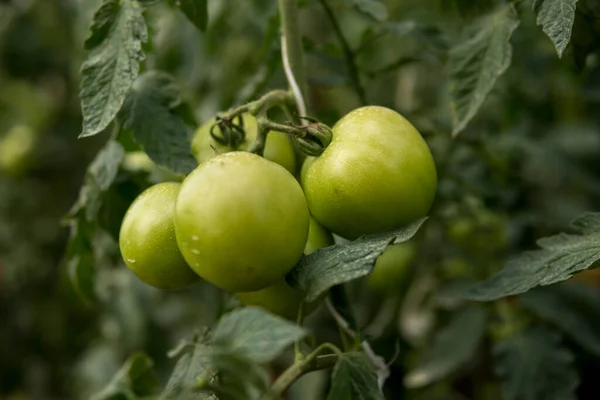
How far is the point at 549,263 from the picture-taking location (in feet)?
2.69

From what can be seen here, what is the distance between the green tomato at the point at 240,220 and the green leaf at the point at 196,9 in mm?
324

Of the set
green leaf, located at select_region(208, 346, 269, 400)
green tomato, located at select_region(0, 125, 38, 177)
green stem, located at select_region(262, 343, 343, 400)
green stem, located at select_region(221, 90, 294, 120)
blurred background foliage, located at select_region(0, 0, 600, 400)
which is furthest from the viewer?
green tomato, located at select_region(0, 125, 38, 177)

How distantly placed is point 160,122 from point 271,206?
30 cm

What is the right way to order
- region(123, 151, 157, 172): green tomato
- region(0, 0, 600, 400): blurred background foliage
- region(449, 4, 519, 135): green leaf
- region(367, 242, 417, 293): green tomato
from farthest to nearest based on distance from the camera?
region(367, 242, 417, 293): green tomato, region(0, 0, 600, 400): blurred background foliage, region(123, 151, 157, 172): green tomato, region(449, 4, 519, 135): green leaf

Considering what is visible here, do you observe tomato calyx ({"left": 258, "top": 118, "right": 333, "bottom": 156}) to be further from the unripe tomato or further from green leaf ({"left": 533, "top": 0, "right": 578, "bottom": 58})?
green leaf ({"left": 533, "top": 0, "right": 578, "bottom": 58})

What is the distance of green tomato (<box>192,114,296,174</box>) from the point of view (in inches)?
34.0

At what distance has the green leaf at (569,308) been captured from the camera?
3.86 ft

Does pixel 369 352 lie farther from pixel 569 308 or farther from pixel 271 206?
pixel 569 308

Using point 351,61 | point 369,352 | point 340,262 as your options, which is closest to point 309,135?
point 340,262

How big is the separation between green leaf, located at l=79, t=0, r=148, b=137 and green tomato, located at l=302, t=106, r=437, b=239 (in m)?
0.24

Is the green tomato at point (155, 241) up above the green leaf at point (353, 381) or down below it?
→ above

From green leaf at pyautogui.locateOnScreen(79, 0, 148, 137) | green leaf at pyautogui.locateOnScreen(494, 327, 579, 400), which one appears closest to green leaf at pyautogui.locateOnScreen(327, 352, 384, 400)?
green leaf at pyautogui.locateOnScreen(79, 0, 148, 137)

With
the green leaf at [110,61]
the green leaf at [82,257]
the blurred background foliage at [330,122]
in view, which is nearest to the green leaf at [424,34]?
the blurred background foliage at [330,122]

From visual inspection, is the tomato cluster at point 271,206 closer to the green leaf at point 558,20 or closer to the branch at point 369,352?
the branch at point 369,352
